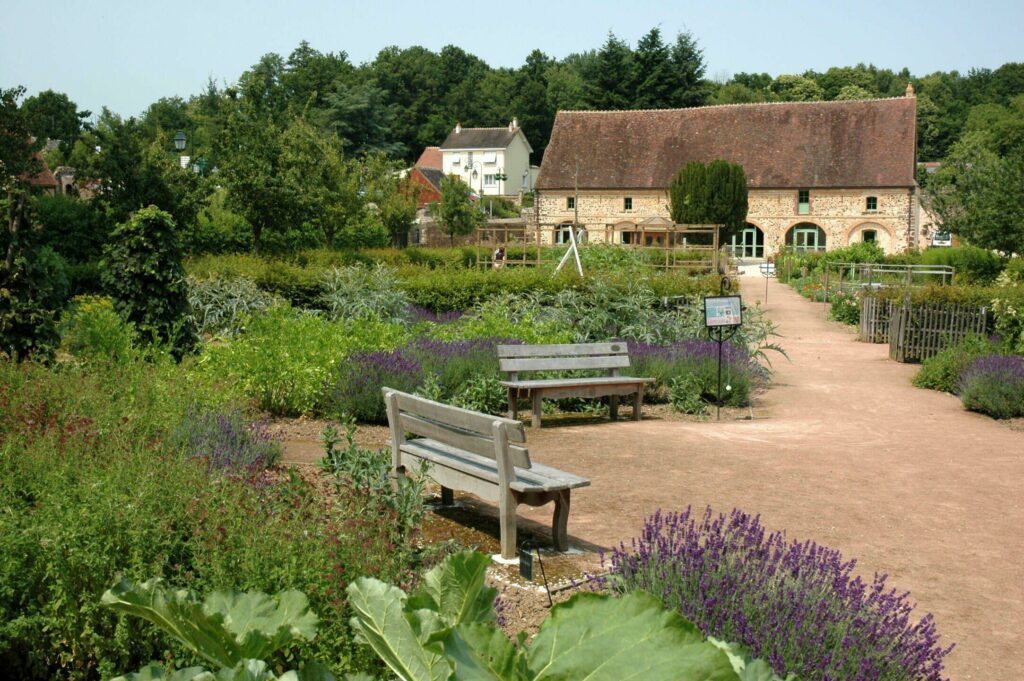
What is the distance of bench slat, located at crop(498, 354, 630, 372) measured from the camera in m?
10.3

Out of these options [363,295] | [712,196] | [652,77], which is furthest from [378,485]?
[652,77]

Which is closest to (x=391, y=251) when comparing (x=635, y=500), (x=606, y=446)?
(x=606, y=446)

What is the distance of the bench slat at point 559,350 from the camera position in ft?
34.2

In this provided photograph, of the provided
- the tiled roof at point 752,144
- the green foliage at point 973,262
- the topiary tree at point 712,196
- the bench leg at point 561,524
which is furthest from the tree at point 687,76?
the bench leg at point 561,524

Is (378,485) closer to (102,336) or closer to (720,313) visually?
(102,336)

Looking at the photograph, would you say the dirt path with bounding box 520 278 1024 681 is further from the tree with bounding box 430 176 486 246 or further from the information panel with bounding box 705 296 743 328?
the tree with bounding box 430 176 486 246

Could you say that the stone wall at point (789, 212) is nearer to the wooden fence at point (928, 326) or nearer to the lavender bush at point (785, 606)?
the wooden fence at point (928, 326)

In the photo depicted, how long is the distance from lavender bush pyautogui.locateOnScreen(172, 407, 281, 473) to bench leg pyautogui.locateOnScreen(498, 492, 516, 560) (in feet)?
4.57

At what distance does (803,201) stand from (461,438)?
157ft

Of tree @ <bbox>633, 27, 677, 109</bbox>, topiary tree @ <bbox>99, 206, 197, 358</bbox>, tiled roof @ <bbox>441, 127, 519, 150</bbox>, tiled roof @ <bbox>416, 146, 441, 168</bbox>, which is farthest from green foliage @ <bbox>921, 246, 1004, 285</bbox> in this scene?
tiled roof @ <bbox>416, 146, 441, 168</bbox>

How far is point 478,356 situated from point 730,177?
35287 mm

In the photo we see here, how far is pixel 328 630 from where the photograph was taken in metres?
3.66

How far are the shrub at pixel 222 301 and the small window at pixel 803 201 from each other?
131 ft

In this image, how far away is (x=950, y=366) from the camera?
13.6m
